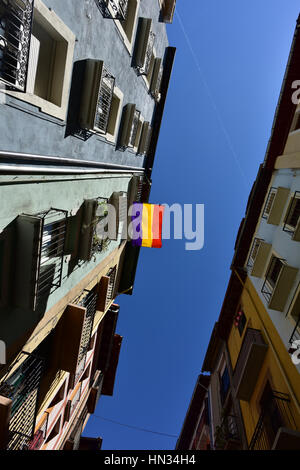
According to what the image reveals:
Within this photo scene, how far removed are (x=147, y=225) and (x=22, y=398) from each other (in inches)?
396

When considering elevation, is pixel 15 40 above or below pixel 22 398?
above

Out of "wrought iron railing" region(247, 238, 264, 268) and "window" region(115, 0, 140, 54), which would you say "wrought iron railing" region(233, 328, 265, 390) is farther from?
"window" region(115, 0, 140, 54)

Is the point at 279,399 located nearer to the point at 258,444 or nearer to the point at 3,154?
the point at 258,444

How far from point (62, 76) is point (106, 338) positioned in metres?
17.0

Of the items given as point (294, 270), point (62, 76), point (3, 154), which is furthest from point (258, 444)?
point (62, 76)

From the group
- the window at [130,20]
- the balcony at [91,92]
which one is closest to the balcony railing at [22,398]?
the balcony at [91,92]

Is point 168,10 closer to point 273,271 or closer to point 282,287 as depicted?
point 273,271

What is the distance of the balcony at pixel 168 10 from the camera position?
1434 centimetres

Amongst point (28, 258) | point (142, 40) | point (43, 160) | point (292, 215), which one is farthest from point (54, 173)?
point (292, 215)

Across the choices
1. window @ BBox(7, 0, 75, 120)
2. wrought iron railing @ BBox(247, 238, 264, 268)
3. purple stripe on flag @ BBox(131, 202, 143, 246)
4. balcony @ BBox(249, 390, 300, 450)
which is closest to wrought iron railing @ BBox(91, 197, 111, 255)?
window @ BBox(7, 0, 75, 120)

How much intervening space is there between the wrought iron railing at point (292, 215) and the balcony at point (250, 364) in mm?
4892

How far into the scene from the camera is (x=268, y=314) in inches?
407

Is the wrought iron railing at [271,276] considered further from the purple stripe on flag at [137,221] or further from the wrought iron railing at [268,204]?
the purple stripe on flag at [137,221]

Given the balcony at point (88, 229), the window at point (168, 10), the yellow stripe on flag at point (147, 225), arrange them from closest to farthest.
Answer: the balcony at point (88, 229) → the window at point (168, 10) → the yellow stripe on flag at point (147, 225)
